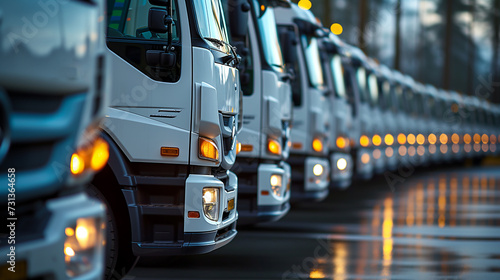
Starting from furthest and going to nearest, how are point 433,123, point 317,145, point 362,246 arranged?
point 433,123 → point 317,145 → point 362,246

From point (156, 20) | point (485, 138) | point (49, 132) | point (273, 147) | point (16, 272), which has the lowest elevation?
point (16, 272)

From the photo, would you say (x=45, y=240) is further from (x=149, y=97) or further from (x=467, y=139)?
(x=467, y=139)

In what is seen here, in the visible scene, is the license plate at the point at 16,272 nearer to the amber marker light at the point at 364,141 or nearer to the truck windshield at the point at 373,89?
the amber marker light at the point at 364,141

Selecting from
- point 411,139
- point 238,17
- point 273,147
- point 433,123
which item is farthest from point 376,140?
point 238,17

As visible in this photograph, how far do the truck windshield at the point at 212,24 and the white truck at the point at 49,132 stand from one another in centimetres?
379

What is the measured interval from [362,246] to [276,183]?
48.3 inches

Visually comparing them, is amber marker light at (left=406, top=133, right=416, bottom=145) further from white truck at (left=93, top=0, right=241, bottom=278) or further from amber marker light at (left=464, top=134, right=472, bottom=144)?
white truck at (left=93, top=0, right=241, bottom=278)

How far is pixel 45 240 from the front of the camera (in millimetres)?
3875

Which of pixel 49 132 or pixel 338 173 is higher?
pixel 338 173

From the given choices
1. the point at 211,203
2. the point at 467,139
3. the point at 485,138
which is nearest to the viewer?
the point at 211,203

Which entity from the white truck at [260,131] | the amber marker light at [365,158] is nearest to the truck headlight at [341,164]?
the amber marker light at [365,158]

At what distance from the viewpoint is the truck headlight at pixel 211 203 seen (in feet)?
25.9

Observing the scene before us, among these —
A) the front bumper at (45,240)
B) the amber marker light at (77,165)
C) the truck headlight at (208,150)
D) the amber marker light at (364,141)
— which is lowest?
the front bumper at (45,240)

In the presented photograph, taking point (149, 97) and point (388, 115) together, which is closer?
point (149, 97)
